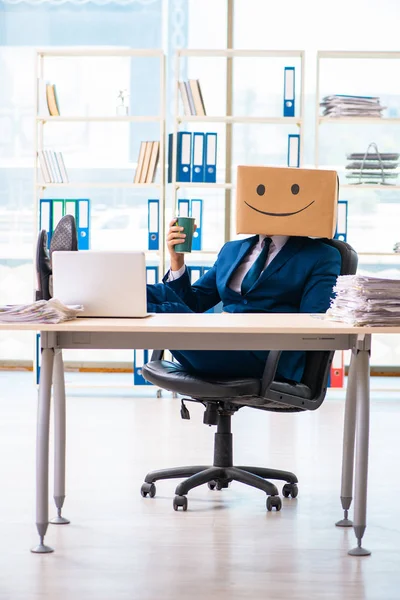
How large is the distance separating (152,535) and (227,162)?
12.9 ft

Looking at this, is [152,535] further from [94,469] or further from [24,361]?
[24,361]

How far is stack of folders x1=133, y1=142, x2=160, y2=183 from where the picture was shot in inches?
209

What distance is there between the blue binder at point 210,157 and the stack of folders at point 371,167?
807 mm

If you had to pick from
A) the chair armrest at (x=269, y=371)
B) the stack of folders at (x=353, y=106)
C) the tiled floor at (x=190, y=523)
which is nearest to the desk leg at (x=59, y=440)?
the tiled floor at (x=190, y=523)

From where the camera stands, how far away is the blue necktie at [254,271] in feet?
9.86

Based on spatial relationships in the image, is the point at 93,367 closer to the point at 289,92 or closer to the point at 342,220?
the point at 342,220

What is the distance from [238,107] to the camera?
6.14m

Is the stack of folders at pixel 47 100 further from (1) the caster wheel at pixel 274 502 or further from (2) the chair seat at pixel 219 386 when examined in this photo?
(1) the caster wheel at pixel 274 502

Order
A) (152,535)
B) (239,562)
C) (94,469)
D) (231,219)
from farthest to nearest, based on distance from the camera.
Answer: (231,219) → (94,469) → (152,535) → (239,562)

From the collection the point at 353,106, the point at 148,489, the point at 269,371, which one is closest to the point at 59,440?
the point at 148,489

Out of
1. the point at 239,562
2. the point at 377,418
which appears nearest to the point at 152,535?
the point at 239,562

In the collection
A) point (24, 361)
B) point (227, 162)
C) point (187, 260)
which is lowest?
point (24, 361)

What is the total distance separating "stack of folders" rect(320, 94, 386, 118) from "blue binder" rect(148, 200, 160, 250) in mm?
1154

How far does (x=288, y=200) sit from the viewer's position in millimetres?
2691
